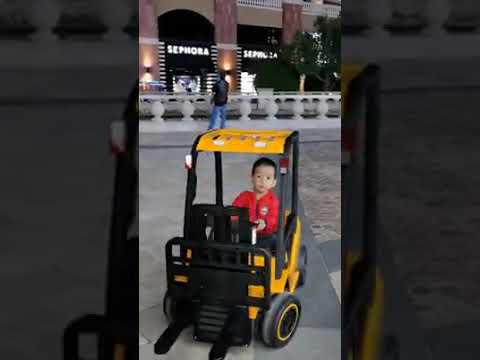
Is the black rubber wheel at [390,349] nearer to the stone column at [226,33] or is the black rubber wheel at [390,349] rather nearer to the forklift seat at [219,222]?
the forklift seat at [219,222]

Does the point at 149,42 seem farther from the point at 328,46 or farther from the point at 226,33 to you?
the point at 328,46

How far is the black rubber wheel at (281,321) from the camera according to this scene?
10.2 feet

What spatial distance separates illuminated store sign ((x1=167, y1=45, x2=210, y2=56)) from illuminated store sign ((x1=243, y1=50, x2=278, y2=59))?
8.14 ft

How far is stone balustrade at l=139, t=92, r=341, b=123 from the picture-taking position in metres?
14.9

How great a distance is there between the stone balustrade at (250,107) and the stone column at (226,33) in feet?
34.1

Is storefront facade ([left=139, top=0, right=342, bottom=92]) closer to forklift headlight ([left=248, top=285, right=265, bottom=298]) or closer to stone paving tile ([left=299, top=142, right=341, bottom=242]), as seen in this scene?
stone paving tile ([left=299, top=142, right=341, bottom=242])

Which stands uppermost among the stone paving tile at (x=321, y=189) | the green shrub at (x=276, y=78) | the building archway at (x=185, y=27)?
the building archway at (x=185, y=27)

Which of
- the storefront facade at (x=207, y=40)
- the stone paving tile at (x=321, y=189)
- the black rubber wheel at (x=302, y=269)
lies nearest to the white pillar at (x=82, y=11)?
the black rubber wheel at (x=302, y=269)

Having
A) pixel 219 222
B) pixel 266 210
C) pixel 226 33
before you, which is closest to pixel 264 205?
pixel 266 210

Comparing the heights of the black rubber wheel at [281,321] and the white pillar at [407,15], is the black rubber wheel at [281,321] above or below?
below

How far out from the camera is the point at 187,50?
84.8ft

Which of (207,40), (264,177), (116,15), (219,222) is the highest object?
(207,40)

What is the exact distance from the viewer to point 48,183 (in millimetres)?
1834

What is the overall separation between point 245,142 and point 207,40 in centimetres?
2431
